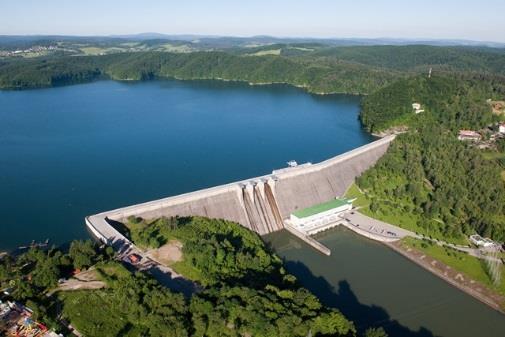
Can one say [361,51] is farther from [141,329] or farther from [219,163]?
[141,329]

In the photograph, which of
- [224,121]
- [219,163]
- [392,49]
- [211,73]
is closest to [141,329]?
[219,163]

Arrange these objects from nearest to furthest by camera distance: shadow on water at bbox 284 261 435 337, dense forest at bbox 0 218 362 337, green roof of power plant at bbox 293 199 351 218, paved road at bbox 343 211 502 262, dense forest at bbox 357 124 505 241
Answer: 1. dense forest at bbox 0 218 362 337
2. shadow on water at bbox 284 261 435 337
3. paved road at bbox 343 211 502 262
4. green roof of power plant at bbox 293 199 351 218
5. dense forest at bbox 357 124 505 241

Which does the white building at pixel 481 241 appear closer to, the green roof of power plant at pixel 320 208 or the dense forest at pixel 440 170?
the dense forest at pixel 440 170

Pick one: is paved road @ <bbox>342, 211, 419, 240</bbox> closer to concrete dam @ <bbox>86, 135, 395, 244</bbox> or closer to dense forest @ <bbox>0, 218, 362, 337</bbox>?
concrete dam @ <bbox>86, 135, 395, 244</bbox>

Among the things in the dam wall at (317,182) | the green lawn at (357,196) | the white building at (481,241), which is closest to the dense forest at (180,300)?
the dam wall at (317,182)

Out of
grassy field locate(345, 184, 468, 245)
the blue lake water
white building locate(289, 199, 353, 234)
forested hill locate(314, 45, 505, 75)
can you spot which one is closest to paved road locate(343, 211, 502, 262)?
grassy field locate(345, 184, 468, 245)

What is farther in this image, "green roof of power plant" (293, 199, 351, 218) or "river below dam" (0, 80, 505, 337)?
"green roof of power plant" (293, 199, 351, 218)

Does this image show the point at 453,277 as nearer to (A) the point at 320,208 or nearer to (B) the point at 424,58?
(A) the point at 320,208
